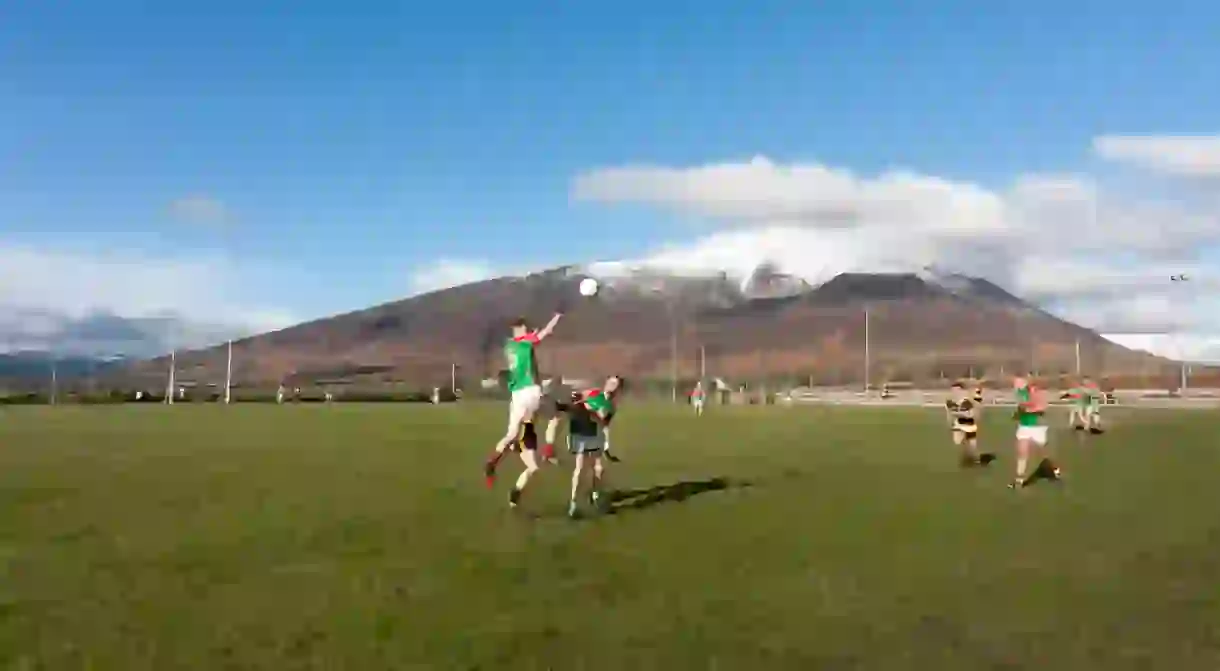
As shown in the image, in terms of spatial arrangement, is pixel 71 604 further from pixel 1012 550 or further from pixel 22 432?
pixel 22 432

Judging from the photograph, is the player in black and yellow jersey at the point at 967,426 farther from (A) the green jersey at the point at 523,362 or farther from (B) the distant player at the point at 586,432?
(A) the green jersey at the point at 523,362

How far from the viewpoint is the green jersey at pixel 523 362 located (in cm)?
1450

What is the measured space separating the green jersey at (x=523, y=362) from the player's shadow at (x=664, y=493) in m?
2.18

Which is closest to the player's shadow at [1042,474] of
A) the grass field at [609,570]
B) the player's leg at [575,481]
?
the grass field at [609,570]

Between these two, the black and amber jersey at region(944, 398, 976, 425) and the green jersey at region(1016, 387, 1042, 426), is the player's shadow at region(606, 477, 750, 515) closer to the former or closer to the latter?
the green jersey at region(1016, 387, 1042, 426)

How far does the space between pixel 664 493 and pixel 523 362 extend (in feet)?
15.0

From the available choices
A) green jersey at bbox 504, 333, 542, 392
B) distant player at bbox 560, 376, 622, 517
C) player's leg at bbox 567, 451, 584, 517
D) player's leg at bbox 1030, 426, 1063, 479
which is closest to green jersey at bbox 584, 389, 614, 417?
distant player at bbox 560, 376, 622, 517

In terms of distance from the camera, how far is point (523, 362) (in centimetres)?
1454

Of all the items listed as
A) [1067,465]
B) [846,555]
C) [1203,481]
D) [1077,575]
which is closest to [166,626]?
[846,555]

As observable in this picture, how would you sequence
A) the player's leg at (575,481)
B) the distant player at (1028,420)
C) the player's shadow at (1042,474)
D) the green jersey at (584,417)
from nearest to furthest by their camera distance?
the player's leg at (575,481) < the green jersey at (584,417) < the distant player at (1028,420) < the player's shadow at (1042,474)

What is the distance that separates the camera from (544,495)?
17.9m

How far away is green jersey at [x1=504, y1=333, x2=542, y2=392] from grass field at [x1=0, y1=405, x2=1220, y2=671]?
5.28 feet

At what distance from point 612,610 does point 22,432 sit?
103 ft

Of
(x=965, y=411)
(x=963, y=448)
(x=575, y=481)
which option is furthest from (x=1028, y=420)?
(x=575, y=481)
